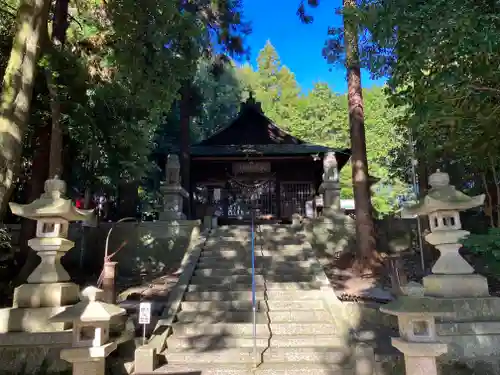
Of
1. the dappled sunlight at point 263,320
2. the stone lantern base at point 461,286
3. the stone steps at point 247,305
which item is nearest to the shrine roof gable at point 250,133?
the dappled sunlight at point 263,320

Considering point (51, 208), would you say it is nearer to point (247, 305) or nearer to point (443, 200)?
point (247, 305)

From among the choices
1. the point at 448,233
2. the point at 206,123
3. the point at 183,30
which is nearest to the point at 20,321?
the point at 183,30

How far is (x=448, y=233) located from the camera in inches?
229

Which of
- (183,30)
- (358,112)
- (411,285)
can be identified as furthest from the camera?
(358,112)

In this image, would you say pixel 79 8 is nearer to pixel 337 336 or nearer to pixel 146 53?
pixel 146 53

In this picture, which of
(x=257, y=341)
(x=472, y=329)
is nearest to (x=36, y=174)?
(x=257, y=341)

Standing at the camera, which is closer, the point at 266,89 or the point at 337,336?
the point at 337,336

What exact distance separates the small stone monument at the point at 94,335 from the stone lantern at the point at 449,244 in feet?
15.6

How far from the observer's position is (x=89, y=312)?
4383mm

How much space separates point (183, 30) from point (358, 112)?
522 cm

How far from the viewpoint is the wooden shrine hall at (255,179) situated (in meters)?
15.9

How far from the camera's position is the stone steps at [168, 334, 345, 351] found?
19.6 feet

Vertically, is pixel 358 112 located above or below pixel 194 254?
above

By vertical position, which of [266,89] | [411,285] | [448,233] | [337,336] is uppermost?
[266,89]
